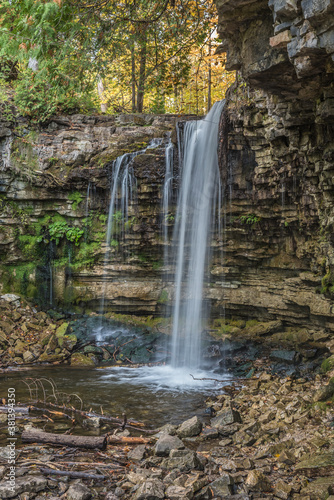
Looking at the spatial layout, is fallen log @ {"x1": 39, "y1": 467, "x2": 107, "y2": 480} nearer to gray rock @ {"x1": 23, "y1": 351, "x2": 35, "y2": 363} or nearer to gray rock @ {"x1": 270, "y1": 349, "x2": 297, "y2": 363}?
gray rock @ {"x1": 270, "y1": 349, "x2": 297, "y2": 363}

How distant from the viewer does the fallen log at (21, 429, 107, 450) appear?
16.0 ft

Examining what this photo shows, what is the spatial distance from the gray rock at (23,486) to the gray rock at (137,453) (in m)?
1.15

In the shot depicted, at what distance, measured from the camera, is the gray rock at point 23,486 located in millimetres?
3696

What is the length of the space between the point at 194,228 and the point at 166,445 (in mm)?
7246

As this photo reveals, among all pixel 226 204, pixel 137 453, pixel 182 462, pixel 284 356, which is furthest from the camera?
pixel 226 204

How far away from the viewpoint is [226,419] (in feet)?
19.1

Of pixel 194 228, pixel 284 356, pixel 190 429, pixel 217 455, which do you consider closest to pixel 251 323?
pixel 284 356

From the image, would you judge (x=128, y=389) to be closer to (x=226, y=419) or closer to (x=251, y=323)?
(x=226, y=419)

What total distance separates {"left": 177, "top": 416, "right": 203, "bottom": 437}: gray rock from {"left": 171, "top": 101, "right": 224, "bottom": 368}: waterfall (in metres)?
4.49

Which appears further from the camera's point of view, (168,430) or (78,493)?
(168,430)

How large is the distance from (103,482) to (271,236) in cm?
780

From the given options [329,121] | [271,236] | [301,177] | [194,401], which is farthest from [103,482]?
[271,236]

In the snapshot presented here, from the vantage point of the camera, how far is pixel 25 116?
12.9 meters

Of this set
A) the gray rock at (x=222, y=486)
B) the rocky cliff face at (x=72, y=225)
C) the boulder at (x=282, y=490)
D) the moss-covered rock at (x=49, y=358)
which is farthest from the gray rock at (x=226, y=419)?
the rocky cliff face at (x=72, y=225)
